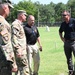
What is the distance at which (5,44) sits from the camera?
5.74m

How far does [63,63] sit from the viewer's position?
1256 centimetres

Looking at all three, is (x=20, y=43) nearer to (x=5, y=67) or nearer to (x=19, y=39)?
(x=19, y=39)

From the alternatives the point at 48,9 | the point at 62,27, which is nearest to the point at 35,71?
the point at 62,27

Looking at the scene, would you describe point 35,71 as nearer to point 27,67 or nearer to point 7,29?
point 27,67

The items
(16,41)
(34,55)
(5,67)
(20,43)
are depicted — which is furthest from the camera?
(34,55)

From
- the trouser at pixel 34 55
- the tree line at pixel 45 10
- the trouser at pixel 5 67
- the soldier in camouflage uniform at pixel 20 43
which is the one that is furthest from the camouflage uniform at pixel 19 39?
the tree line at pixel 45 10

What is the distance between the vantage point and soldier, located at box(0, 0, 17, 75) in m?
5.73

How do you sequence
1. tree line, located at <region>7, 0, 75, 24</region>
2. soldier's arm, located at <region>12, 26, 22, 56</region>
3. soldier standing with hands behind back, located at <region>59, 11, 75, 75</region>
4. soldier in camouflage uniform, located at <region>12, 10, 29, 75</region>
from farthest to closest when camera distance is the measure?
tree line, located at <region>7, 0, 75, 24</region>, soldier standing with hands behind back, located at <region>59, 11, 75, 75</region>, soldier in camouflage uniform, located at <region>12, 10, 29, 75</region>, soldier's arm, located at <region>12, 26, 22, 56</region>

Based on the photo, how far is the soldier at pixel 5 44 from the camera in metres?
5.73

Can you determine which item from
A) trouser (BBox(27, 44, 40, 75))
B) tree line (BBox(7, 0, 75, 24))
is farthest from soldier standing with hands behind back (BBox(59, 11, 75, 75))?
tree line (BBox(7, 0, 75, 24))

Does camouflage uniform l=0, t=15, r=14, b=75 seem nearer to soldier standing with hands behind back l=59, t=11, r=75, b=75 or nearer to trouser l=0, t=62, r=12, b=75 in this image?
trouser l=0, t=62, r=12, b=75

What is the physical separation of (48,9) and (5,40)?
373 feet

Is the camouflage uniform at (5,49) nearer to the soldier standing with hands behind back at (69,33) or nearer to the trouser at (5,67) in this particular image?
the trouser at (5,67)

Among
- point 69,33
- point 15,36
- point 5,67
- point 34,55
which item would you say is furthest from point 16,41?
point 69,33
